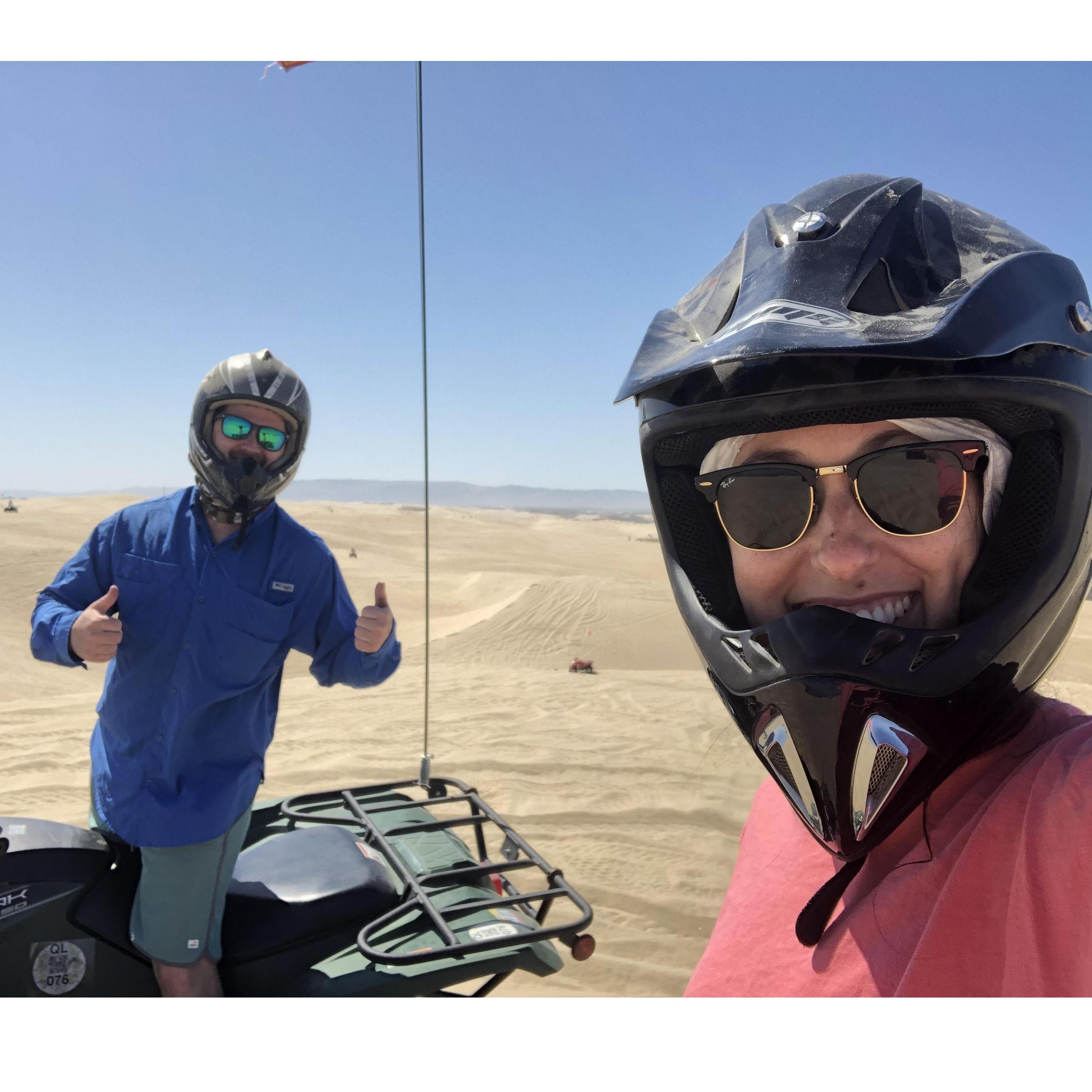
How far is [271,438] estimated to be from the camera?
2.36 m

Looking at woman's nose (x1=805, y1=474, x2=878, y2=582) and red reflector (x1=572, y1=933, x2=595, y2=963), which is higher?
woman's nose (x1=805, y1=474, x2=878, y2=582)

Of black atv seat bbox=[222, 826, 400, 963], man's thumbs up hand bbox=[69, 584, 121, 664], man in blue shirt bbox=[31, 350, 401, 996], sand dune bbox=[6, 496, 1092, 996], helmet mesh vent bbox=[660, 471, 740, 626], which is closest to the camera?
helmet mesh vent bbox=[660, 471, 740, 626]

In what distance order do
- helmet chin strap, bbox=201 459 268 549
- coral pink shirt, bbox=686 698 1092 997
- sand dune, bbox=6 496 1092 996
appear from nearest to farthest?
1. coral pink shirt, bbox=686 698 1092 997
2. helmet chin strap, bbox=201 459 268 549
3. sand dune, bbox=6 496 1092 996

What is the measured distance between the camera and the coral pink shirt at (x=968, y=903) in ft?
2.41

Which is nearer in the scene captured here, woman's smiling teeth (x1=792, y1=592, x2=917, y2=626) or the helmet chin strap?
woman's smiling teeth (x1=792, y1=592, x2=917, y2=626)

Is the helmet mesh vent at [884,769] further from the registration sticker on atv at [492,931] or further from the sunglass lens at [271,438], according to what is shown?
the sunglass lens at [271,438]

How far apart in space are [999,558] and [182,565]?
196 centimetres

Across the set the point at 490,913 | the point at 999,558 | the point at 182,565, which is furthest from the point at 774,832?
the point at 182,565

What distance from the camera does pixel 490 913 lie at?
7.47 ft

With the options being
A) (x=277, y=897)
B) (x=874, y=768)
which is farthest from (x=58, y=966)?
(x=874, y=768)

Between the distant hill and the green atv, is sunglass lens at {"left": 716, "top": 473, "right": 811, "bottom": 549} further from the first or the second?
the distant hill

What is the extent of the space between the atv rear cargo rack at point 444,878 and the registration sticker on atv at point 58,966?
2.24ft

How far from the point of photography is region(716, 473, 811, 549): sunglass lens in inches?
36.1

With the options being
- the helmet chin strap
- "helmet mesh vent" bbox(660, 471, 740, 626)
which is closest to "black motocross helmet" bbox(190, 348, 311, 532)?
the helmet chin strap
